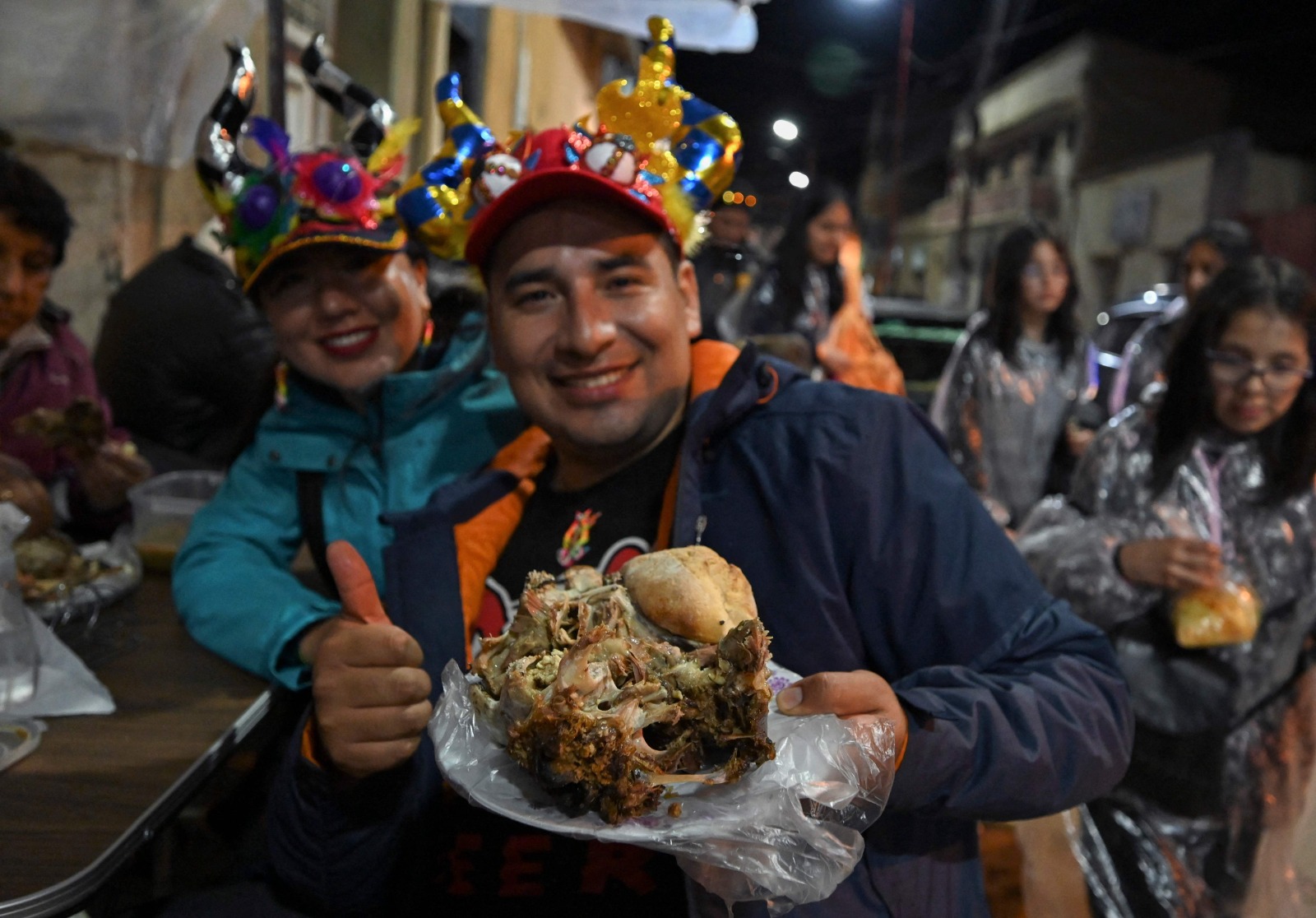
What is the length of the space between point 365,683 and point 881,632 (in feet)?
2.94

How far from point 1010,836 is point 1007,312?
3087 mm

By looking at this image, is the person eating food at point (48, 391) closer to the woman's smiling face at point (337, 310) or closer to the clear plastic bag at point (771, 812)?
the woman's smiling face at point (337, 310)

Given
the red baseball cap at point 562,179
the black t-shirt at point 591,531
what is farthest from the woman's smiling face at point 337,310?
the black t-shirt at point 591,531

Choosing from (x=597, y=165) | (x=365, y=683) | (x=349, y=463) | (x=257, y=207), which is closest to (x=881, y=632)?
(x=365, y=683)

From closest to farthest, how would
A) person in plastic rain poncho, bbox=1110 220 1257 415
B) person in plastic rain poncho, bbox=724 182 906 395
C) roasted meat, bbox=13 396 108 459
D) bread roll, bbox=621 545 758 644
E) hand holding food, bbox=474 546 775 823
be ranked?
1. hand holding food, bbox=474 546 775 823
2. bread roll, bbox=621 545 758 644
3. roasted meat, bbox=13 396 108 459
4. person in plastic rain poncho, bbox=1110 220 1257 415
5. person in plastic rain poncho, bbox=724 182 906 395

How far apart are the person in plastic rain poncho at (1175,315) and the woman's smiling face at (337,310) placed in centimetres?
410

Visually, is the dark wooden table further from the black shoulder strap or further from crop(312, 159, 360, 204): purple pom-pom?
crop(312, 159, 360, 204): purple pom-pom

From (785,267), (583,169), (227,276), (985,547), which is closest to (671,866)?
(985,547)

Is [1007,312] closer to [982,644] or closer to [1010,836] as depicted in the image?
[1010,836]

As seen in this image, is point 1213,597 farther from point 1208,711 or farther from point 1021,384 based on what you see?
point 1021,384

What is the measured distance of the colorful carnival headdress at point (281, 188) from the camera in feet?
7.21

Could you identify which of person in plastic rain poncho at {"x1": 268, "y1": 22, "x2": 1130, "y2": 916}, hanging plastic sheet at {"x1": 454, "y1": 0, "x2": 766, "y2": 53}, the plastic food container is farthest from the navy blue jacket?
hanging plastic sheet at {"x1": 454, "y1": 0, "x2": 766, "y2": 53}

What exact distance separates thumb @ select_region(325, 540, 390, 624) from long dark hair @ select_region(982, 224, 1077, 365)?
3910 mm

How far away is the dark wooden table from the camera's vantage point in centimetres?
131
